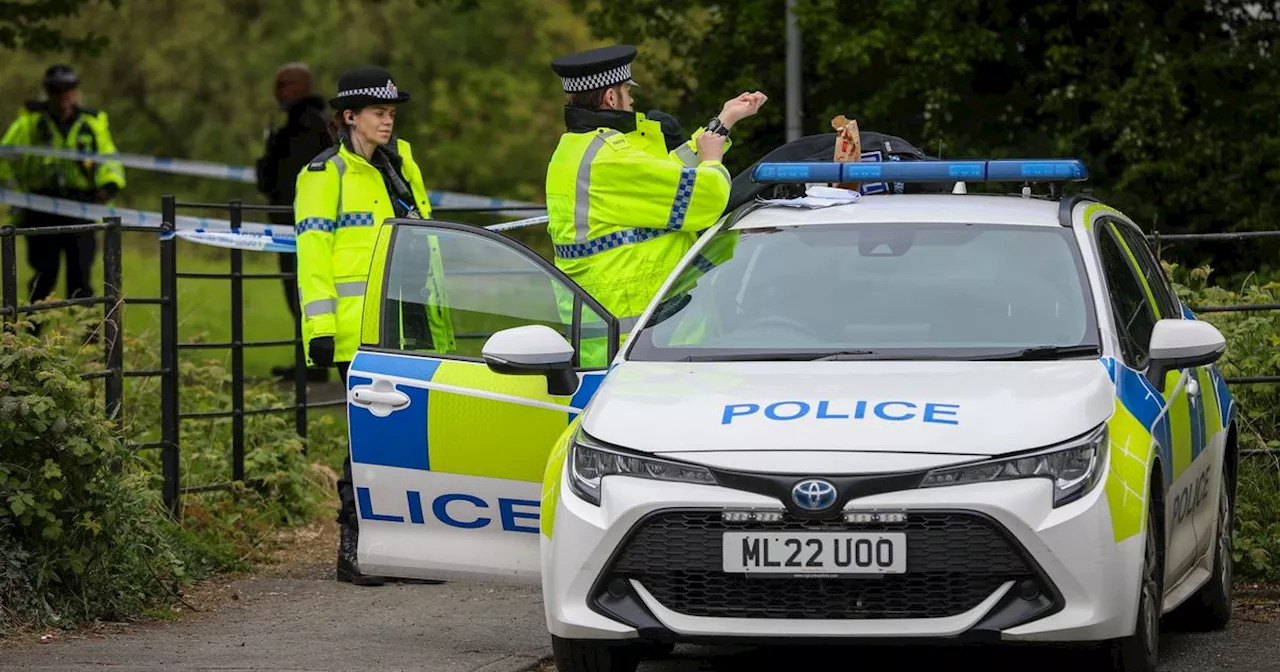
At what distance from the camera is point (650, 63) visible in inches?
656

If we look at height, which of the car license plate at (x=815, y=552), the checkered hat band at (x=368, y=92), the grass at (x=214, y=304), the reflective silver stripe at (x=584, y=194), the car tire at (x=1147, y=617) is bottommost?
the grass at (x=214, y=304)

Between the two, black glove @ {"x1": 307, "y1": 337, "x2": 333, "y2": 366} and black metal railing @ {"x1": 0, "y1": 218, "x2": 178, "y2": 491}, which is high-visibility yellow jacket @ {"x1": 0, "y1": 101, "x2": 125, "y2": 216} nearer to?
black metal railing @ {"x1": 0, "y1": 218, "x2": 178, "y2": 491}

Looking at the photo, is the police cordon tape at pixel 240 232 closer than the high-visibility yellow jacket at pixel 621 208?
No

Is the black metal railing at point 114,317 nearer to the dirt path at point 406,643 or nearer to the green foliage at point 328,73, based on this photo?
the dirt path at point 406,643

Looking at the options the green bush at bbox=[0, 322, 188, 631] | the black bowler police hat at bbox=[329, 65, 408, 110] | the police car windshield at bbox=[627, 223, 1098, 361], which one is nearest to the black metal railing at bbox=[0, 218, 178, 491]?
the green bush at bbox=[0, 322, 188, 631]

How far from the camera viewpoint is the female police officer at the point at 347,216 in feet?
28.4

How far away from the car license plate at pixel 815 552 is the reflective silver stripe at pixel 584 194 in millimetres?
2314

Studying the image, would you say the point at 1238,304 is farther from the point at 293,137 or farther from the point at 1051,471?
the point at 293,137

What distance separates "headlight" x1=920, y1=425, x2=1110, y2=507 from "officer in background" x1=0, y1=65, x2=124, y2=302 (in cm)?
1194

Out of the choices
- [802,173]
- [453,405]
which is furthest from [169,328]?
[802,173]

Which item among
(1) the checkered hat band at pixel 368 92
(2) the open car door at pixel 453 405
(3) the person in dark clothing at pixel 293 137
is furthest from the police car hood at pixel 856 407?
(3) the person in dark clothing at pixel 293 137

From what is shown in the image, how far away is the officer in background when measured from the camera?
16.8m

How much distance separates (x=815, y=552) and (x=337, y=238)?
3574mm

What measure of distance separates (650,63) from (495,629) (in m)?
9.34
